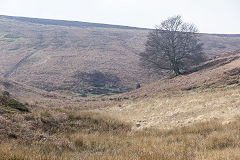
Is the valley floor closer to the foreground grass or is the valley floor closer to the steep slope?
the foreground grass

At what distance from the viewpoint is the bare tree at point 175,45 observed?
3538cm

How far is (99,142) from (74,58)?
55128 mm

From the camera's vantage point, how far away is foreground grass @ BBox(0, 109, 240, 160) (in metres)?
5.76

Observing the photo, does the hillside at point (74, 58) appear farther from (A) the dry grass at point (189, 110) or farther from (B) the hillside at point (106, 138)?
(B) the hillside at point (106, 138)

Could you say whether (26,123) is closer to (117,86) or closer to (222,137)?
(222,137)

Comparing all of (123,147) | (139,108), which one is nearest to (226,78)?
(139,108)

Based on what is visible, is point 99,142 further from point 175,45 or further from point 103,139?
point 175,45

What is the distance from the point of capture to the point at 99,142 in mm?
7809

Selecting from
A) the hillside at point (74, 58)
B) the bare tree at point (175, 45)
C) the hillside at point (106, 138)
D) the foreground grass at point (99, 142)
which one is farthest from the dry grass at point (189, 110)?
the hillside at point (74, 58)

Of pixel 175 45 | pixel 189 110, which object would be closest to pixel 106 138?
pixel 189 110

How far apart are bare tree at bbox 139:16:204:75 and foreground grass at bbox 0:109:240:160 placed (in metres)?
26.7

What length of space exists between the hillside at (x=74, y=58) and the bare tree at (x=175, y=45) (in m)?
10.3

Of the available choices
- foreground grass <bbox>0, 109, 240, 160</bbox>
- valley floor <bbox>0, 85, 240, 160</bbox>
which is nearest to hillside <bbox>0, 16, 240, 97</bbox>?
valley floor <bbox>0, 85, 240, 160</bbox>

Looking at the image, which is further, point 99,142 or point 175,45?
point 175,45
